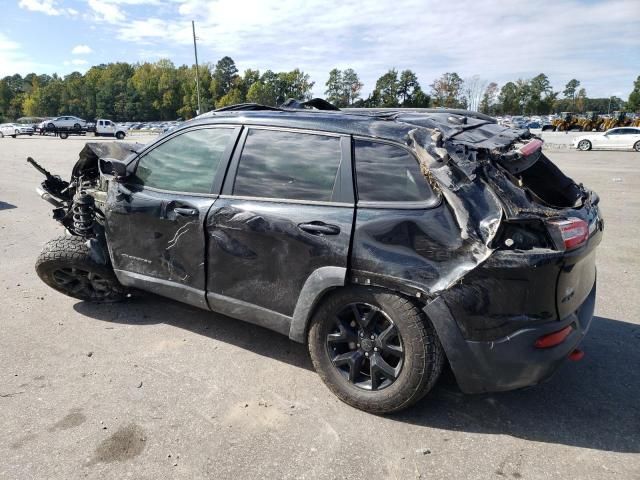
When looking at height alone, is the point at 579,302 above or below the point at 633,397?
above

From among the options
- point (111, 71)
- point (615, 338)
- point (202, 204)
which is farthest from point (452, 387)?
point (111, 71)

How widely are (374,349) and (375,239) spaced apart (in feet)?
2.20

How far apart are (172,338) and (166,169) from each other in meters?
1.37

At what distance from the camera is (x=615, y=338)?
386 cm

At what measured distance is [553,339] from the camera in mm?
2555

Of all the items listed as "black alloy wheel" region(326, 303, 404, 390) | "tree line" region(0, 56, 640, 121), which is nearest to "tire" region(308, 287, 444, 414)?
"black alloy wheel" region(326, 303, 404, 390)

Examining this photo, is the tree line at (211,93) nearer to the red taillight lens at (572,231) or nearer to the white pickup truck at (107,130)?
the white pickup truck at (107,130)

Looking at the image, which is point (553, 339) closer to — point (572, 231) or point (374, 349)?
point (572, 231)

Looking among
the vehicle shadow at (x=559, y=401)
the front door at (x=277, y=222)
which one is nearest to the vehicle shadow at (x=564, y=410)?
the vehicle shadow at (x=559, y=401)

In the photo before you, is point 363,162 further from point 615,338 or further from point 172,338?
point 615,338

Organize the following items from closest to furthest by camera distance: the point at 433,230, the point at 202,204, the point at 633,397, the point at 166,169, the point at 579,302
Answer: the point at 433,230, the point at 579,302, the point at 633,397, the point at 202,204, the point at 166,169

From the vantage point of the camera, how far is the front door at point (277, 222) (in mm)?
2912

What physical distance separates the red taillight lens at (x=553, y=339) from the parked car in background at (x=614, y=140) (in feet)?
97.9

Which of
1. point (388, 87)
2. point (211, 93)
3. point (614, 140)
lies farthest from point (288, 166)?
point (211, 93)
